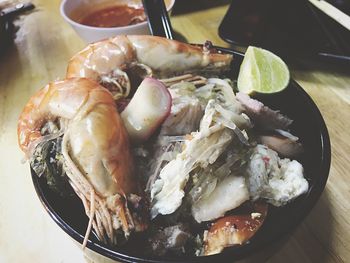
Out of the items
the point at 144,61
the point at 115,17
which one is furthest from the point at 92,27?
the point at 144,61

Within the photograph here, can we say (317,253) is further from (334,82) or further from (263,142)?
(334,82)

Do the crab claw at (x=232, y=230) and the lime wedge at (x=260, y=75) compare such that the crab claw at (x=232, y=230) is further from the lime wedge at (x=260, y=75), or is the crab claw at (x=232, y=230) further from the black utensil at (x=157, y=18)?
the black utensil at (x=157, y=18)

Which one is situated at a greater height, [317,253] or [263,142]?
[263,142]

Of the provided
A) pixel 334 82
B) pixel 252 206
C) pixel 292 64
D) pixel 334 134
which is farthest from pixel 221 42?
pixel 252 206

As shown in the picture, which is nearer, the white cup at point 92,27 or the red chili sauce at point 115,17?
the white cup at point 92,27

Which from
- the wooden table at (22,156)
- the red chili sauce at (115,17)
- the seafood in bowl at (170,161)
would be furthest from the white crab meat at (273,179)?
the red chili sauce at (115,17)
